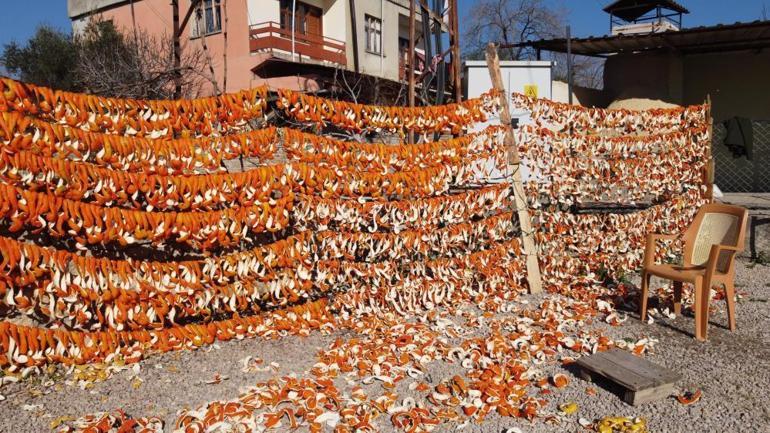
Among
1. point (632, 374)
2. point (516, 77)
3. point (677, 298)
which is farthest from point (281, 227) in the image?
point (516, 77)

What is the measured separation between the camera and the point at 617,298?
225 inches

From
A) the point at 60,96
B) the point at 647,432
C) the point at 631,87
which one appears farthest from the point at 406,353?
the point at 631,87

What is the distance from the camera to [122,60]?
58.4 feet

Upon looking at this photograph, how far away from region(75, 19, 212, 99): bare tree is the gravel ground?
945 centimetres

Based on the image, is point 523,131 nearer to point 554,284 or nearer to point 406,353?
point 554,284

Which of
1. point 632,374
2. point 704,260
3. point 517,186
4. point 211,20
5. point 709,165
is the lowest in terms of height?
point 632,374

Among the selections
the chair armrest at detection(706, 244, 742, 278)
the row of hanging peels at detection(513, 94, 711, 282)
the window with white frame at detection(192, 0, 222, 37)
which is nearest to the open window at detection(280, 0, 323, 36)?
the window with white frame at detection(192, 0, 222, 37)

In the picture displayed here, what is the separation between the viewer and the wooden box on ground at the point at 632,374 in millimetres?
3463

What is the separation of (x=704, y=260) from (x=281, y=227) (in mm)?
A: 3928

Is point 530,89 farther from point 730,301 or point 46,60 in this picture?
point 46,60

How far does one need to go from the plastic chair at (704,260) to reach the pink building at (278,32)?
14.3 m

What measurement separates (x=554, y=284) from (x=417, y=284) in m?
1.73

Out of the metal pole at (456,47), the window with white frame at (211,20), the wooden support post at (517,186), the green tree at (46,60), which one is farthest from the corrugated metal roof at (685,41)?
the green tree at (46,60)

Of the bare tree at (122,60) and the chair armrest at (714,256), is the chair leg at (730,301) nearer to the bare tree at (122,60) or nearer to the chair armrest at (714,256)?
the chair armrest at (714,256)
